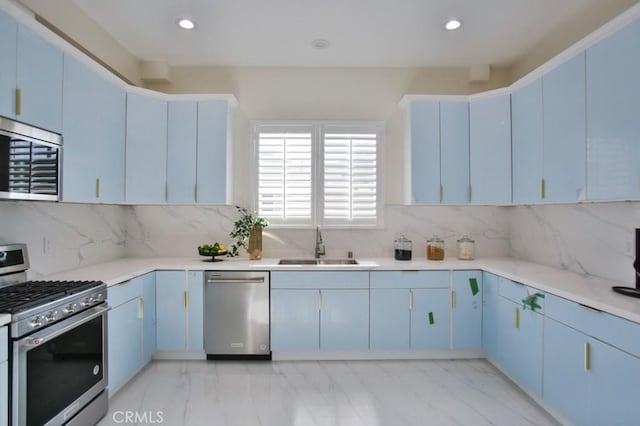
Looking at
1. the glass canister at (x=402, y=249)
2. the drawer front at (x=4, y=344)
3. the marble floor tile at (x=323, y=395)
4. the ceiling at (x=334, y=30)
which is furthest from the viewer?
the glass canister at (x=402, y=249)

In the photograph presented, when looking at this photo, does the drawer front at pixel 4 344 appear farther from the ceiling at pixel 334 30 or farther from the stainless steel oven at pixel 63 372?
the ceiling at pixel 334 30

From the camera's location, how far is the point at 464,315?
3000 millimetres

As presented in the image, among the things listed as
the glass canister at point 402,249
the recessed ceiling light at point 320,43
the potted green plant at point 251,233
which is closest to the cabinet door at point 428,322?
the glass canister at point 402,249

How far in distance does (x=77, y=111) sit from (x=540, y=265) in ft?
13.5

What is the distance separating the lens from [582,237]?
2.63m

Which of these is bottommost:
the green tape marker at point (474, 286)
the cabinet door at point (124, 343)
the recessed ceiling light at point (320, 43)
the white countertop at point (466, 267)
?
the cabinet door at point (124, 343)

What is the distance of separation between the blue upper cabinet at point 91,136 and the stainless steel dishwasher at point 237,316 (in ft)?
3.80

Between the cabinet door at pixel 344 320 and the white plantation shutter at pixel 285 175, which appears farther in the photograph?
the white plantation shutter at pixel 285 175

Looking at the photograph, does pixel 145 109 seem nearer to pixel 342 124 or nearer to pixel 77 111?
pixel 77 111

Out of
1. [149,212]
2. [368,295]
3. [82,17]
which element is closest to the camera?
[82,17]

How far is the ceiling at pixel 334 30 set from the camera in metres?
2.52

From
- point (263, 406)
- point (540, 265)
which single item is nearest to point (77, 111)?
point (263, 406)

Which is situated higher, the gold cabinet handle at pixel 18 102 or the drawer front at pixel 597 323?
the gold cabinet handle at pixel 18 102

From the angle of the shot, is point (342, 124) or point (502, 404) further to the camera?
point (342, 124)
